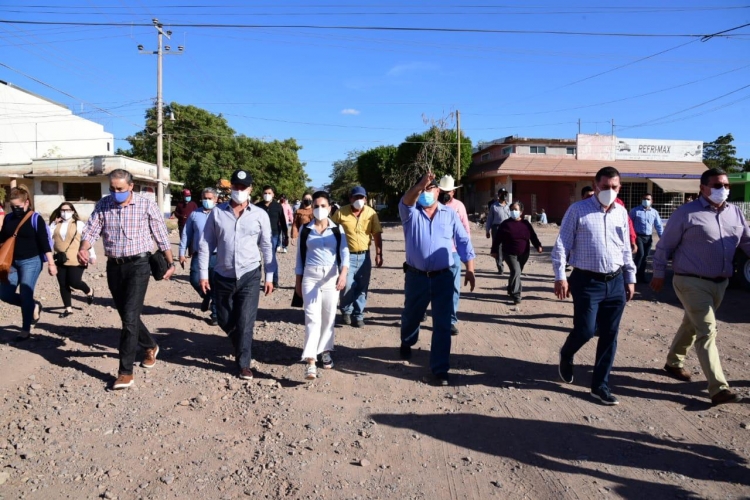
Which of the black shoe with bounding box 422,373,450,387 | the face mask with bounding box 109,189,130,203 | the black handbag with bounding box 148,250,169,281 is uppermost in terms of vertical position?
the face mask with bounding box 109,189,130,203

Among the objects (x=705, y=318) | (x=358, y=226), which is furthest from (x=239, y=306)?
(x=705, y=318)

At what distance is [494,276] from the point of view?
40.2 feet

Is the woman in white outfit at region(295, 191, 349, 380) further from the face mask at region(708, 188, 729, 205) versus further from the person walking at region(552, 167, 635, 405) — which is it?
the face mask at region(708, 188, 729, 205)

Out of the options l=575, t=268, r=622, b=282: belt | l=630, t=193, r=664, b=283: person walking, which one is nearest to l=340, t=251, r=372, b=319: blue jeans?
l=575, t=268, r=622, b=282: belt

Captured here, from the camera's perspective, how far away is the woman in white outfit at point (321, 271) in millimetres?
5332

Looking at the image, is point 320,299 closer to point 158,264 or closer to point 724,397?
point 158,264

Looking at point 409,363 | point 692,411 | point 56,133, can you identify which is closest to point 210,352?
point 409,363

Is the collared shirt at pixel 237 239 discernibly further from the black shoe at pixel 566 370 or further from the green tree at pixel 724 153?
the green tree at pixel 724 153

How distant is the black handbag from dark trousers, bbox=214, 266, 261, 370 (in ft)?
1.58

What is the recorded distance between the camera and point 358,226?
711 cm

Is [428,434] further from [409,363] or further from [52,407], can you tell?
[52,407]

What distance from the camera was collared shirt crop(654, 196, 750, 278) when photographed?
4648 millimetres

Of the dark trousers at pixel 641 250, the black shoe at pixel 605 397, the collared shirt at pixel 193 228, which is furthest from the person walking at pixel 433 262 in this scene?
the dark trousers at pixel 641 250

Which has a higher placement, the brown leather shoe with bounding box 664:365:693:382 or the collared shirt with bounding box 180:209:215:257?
the collared shirt with bounding box 180:209:215:257
